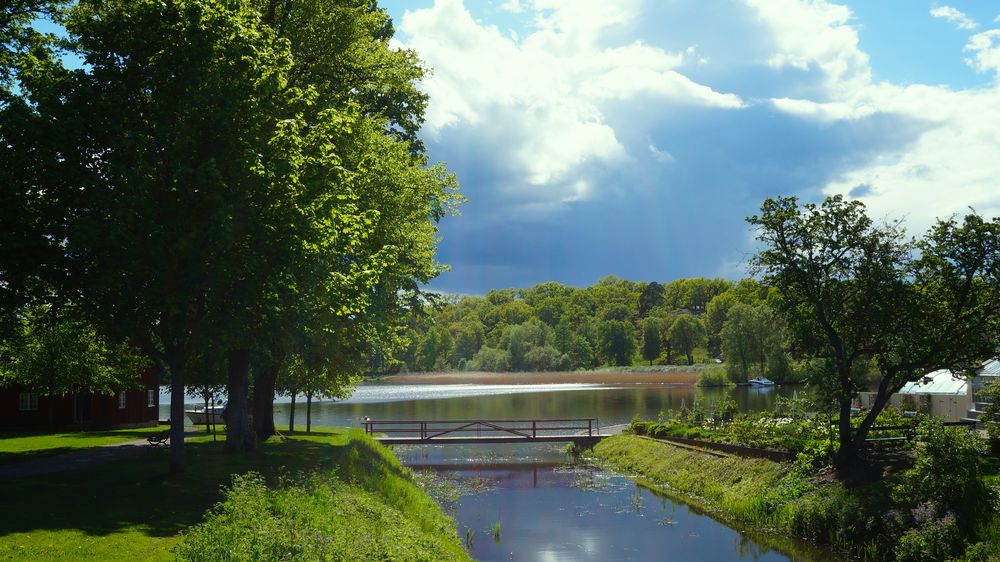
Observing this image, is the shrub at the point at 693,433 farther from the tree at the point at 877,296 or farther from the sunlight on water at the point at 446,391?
the sunlight on water at the point at 446,391

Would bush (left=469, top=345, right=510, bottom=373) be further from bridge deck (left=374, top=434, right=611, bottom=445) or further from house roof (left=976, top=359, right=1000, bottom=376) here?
house roof (left=976, top=359, right=1000, bottom=376)

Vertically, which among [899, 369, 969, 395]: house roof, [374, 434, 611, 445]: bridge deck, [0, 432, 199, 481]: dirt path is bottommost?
[374, 434, 611, 445]: bridge deck

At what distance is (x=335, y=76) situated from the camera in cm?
2748

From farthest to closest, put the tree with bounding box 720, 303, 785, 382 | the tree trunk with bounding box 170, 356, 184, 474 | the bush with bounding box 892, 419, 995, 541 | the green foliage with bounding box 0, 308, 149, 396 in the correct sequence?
the tree with bounding box 720, 303, 785, 382, the green foliage with bounding box 0, 308, 149, 396, the tree trunk with bounding box 170, 356, 184, 474, the bush with bounding box 892, 419, 995, 541

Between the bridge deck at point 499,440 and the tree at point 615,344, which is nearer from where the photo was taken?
the bridge deck at point 499,440

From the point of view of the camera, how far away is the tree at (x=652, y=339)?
17312 centimetres

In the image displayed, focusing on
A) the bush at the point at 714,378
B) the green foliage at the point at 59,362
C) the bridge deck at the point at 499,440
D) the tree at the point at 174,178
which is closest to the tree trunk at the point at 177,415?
the tree at the point at 174,178

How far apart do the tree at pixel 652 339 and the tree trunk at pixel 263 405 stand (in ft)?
479

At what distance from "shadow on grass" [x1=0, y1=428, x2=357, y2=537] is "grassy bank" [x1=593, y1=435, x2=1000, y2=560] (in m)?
13.9

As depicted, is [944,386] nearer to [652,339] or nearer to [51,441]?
[51,441]

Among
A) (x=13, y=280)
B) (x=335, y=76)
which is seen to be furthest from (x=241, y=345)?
(x=335, y=76)

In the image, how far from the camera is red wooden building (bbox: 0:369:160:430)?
1599 inches

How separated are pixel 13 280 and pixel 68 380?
19681 mm

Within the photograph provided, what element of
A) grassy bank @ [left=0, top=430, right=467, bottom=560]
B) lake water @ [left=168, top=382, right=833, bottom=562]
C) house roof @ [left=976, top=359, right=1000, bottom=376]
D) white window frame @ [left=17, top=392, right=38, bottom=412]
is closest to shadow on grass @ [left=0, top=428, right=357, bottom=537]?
grassy bank @ [left=0, top=430, right=467, bottom=560]
